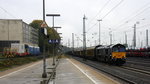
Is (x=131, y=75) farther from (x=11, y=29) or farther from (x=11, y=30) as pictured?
(x=11, y=29)

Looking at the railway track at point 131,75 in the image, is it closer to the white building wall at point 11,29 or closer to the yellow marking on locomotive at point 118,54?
the yellow marking on locomotive at point 118,54

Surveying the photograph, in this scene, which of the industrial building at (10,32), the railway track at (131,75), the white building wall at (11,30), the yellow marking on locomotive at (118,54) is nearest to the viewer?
the railway track at (131,75)

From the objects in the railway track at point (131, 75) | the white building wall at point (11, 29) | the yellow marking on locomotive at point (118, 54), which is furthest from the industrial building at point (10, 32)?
the railway track at point (131, 75)

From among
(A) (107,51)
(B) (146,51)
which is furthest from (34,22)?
(A) (107,51)

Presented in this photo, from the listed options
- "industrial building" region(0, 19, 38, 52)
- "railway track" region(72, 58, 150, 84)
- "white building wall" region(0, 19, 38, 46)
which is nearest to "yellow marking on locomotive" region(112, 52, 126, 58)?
"railway track" region(72, 58, 150, 84)

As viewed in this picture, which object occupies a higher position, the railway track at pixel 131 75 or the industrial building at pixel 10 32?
the industrial building at pixel 10 32

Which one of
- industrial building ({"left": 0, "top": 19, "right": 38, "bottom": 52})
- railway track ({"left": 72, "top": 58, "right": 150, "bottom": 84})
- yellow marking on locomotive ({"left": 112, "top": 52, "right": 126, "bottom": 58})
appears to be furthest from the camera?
industrial building ({"left": 0, "top": 19, "right": 38, "bottom": 52})

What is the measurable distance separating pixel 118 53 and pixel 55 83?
21.2m

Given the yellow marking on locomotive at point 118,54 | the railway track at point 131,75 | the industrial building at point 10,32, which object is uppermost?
the industrial building at point 10,32

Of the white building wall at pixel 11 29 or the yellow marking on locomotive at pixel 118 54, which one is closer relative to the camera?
the yellow marking on locomotive at pixel 118 54

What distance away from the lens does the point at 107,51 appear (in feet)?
122

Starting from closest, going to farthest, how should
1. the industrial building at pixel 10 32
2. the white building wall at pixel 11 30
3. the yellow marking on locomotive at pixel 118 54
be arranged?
the yellow marking on locomotive at pixel 118 54
the industrial building at pixel 10 32
the white building wall at pixel 11 30

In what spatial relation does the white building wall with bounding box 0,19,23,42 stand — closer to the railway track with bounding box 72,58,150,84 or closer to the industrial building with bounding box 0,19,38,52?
the industrial building with bounding box 0,19,38,52

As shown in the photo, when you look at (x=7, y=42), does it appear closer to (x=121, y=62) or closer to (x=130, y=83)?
(x=121, y=62)
